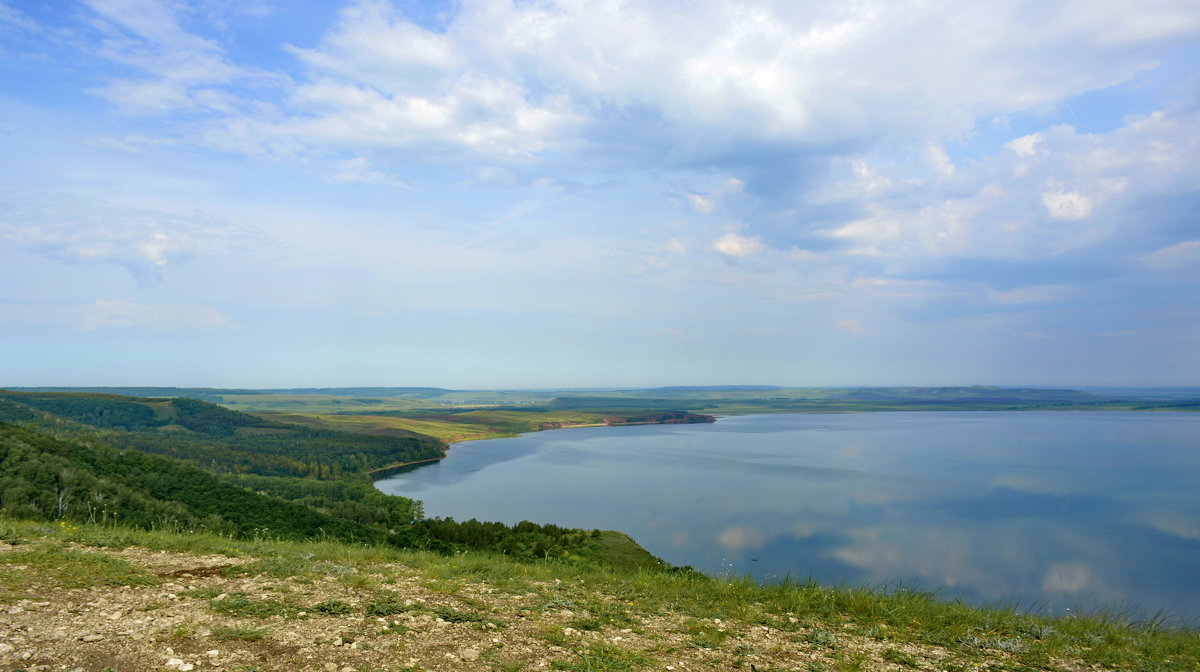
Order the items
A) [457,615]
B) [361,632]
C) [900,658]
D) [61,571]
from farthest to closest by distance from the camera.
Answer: [61,571], [457,615], [900,658], [361,632]

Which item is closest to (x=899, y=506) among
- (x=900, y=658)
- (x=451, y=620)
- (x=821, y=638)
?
(x=821, y=638)

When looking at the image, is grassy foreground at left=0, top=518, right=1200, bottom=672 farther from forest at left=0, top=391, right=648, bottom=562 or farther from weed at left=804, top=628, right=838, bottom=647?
forest at left=0, top=391, right=648, bottom=562

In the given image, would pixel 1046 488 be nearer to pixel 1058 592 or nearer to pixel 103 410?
pixel 1058 592

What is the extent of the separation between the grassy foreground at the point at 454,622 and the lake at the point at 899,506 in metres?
2.77

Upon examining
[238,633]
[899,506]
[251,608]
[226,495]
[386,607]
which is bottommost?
[899,506]

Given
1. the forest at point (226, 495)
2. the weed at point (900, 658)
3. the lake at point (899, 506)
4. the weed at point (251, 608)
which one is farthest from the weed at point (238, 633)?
the forest at point (226, 495)

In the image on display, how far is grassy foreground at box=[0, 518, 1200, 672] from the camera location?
675 centimetres

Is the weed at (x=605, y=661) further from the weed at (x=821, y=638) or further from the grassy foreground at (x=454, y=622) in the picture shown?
the weed at (x=821, y=638)

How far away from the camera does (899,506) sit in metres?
68.2

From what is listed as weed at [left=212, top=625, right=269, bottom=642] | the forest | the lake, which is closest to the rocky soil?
weed at [left=212, top=625, right=269, bottom=642]

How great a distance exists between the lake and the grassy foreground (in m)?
2.77

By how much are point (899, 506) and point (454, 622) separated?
73.2m

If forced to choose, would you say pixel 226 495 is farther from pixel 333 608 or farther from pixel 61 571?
pixel 333 608

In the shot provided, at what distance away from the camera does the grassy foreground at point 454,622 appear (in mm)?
6754
